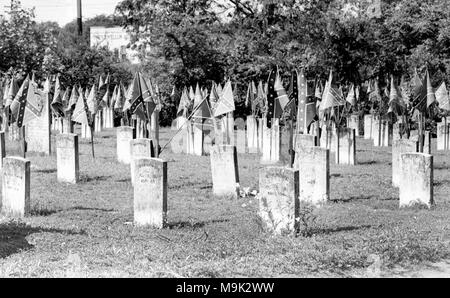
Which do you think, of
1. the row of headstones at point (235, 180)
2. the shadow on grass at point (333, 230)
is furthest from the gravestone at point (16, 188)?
the shadow on grass at point (333, 230)

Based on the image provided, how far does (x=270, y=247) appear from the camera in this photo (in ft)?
29.5

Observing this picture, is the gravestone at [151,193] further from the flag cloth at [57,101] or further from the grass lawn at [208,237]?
the flag cloth at [57,101]

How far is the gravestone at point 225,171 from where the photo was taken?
45.7ft

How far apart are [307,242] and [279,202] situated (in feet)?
2.84

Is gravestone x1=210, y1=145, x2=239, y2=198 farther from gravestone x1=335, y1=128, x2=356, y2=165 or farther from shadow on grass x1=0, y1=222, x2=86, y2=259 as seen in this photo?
gravestone x1=335, y1=128, x2=356, y2=165

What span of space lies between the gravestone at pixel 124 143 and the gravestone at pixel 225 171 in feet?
19.3

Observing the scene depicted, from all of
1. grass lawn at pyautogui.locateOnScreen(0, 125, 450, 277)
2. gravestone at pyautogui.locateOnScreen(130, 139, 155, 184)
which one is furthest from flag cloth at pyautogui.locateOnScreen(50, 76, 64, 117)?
grass lawn at pyautogui.locateOnScreen(0, 125, 450, 277)

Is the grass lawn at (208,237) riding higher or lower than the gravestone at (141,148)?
lower

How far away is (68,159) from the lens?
15734 millimetres

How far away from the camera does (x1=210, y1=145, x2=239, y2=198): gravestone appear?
45.7 feet

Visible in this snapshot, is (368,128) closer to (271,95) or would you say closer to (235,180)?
(271,95)

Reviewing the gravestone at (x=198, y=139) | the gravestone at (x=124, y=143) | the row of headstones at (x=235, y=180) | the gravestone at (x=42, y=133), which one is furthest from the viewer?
the gravestone at (x=198, y=139)
